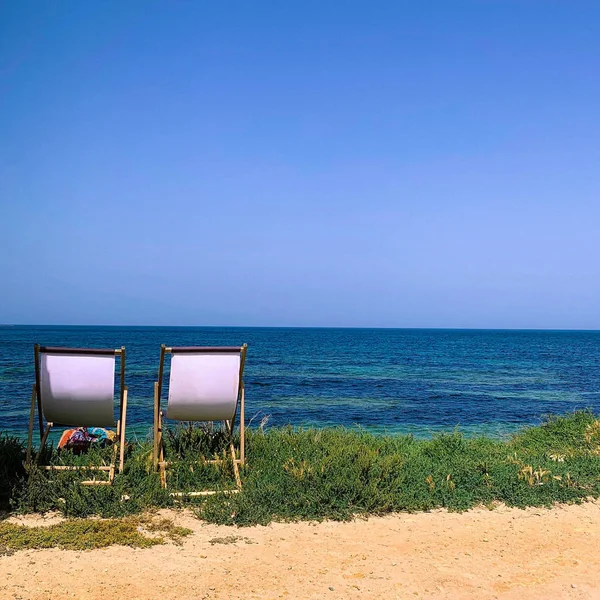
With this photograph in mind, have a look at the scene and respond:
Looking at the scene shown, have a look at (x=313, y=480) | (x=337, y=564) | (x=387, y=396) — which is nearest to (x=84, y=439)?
(x=313, y=480)

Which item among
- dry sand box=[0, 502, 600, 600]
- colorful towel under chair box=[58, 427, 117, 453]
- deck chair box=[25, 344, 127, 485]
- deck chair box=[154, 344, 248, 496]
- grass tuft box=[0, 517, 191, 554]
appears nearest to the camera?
dry sand box=[0, 502, 600, 600]

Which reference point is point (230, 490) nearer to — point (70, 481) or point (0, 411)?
point (70, 481)

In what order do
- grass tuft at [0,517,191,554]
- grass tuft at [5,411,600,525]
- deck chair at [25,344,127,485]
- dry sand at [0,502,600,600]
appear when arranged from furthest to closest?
1. deck chair at [25,344,127,485]
2. grass tuft at [5,411,600,525]
3. grass tuft at [0,517,191,554]
4. dry sand at [0,502,600,600]

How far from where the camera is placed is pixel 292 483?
6.79 metres

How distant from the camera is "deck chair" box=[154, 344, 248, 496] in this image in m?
7.18

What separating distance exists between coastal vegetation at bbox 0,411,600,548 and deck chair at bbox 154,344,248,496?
473 millimetres

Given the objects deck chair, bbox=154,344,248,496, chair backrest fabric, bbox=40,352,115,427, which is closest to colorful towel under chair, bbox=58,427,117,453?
chair backrest fabric, bbox=40,352,115,427

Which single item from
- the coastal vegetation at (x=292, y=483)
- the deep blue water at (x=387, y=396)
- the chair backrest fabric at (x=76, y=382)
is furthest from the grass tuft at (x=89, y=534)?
the deep blue water at (x=387, y=396)

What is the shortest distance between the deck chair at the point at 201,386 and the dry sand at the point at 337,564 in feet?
4.39

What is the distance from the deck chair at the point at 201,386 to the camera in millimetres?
7176

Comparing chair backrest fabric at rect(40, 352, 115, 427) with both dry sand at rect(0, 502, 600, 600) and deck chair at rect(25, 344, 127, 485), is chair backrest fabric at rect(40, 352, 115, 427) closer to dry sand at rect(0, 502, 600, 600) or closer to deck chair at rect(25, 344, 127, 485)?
deck chair at rect(25, 344, 127, 485)

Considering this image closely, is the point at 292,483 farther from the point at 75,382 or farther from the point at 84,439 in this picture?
the point at 84,439

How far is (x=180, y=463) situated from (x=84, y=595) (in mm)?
2984

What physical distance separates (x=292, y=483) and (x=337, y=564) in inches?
66.1
